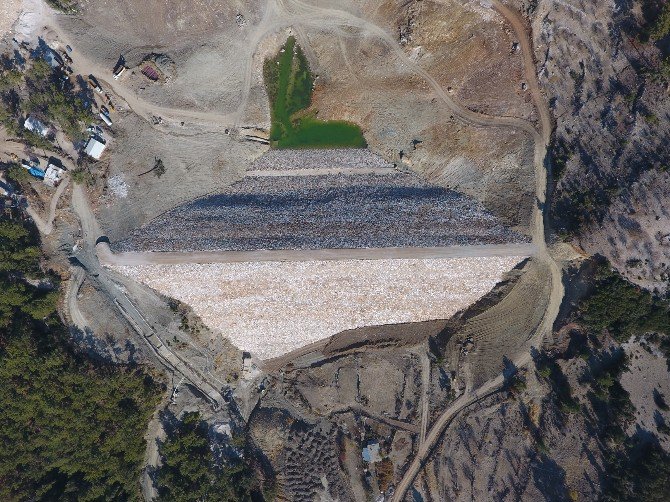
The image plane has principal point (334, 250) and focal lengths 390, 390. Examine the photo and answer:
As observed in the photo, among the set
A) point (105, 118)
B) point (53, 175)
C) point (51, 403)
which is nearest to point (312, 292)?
point (51, 403)

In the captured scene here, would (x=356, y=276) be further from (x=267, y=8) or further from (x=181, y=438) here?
(x=267, y=8)

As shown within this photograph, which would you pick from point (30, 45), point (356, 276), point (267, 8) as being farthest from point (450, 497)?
point (30, 45)

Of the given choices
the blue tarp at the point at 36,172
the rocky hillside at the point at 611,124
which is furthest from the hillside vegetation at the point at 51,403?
the rocky hillside at the point at 611,124

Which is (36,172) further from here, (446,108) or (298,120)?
(446,108)

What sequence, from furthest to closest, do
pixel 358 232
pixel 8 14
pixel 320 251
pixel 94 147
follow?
1. pixel 8 14
2. pixel 94 147
3. pixel 358 232
4. pixel 320 251

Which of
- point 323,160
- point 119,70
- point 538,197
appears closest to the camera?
point 538,197

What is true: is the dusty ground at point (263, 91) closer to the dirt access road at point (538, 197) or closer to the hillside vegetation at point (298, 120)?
the dirt access road at point (538, 197)
